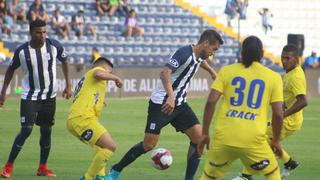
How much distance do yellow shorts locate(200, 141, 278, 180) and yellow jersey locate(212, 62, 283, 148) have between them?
0.20 feet

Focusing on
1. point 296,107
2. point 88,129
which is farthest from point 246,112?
point 88,129

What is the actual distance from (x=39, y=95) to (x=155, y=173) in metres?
2.04

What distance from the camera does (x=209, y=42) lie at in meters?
12.0

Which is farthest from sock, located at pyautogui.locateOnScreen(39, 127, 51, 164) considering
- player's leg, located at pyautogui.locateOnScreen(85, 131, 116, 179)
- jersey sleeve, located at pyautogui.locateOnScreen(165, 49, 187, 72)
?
jersey sleeve, located at pyautogui.locateOnScreen(165, 49, 187, 72)

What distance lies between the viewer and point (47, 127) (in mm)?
13289

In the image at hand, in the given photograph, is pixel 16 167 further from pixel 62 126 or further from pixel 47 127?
pixel 62 126

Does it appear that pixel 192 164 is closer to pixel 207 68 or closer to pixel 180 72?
pixel 180 72

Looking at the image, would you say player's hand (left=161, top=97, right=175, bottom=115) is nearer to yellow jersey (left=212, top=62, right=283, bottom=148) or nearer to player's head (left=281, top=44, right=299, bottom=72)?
player's head (left=281, top=44, right=299, bottom=72)

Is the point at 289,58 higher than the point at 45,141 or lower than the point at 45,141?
higher

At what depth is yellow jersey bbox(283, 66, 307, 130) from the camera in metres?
12.4

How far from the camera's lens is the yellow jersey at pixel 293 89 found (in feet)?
40.5

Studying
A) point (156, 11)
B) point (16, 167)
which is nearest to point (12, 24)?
point (156, 11)

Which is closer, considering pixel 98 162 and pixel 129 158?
pixel 98 162

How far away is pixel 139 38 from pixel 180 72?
2702cm
